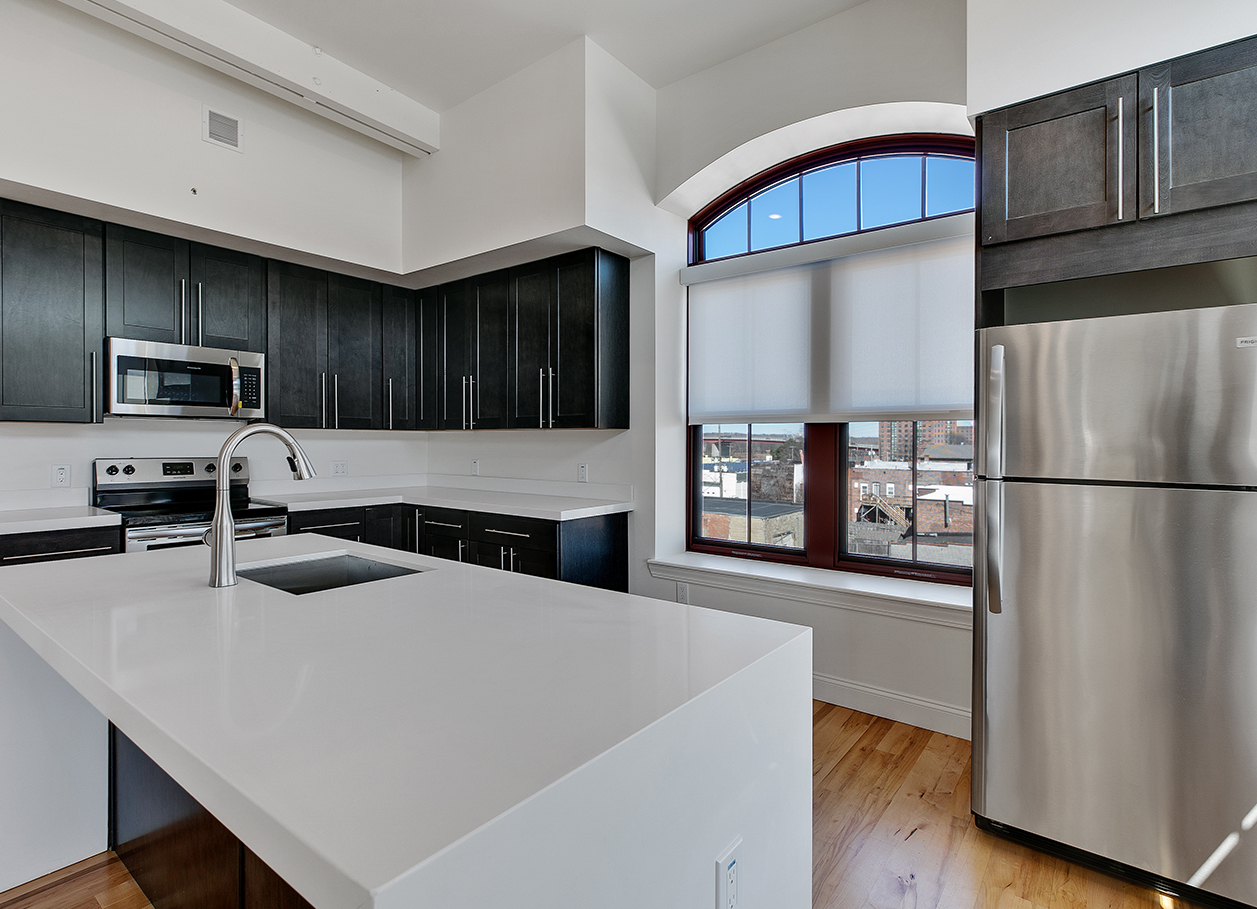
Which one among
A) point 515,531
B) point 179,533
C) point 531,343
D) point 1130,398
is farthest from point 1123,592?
point 179,533

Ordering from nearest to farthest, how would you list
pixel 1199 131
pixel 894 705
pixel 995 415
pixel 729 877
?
pixel 729 877
pixel 1199 131
pixel 995 415
pixel 894 705

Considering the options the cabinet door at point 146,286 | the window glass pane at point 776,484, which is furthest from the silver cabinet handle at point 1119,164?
the cabinet door at point 146,286

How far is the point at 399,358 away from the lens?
4328mm

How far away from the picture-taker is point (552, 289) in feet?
11.9

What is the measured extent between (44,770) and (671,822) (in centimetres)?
187

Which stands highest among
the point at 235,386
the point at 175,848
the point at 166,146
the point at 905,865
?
the point at 166,146

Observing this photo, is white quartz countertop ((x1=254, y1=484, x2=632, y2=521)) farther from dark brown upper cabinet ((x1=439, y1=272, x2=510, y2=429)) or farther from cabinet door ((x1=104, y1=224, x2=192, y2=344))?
cabinet door ((x1=104, y1=224, x2=192, y2=344))

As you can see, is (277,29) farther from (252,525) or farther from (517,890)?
(517,890)

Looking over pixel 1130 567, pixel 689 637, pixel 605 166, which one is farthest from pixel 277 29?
pixel 1130 567

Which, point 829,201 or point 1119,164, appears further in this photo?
point 829,201

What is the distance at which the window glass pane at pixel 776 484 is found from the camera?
11.2 ft

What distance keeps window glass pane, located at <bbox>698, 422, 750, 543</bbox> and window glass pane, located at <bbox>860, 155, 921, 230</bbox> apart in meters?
1.21

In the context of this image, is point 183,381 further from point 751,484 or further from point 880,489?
point 880,489

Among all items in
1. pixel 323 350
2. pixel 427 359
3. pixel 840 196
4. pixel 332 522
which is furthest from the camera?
pixel 427 359
